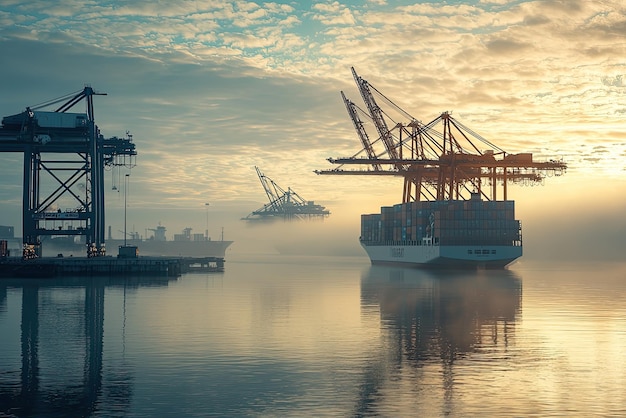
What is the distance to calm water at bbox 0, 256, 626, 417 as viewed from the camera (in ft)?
75.9

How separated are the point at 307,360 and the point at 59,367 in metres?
9.69

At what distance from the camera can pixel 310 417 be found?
21.5 meters

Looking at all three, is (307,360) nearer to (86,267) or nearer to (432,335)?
(432,335)

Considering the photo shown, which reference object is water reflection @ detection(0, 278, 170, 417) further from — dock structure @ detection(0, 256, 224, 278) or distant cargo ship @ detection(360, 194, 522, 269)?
distant cargo ship @ detection(360, 194, 522, 269)

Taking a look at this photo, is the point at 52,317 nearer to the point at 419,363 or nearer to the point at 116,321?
the point at 116,321

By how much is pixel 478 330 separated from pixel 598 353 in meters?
9.15

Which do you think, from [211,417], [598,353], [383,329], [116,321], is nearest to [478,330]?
[383,329]

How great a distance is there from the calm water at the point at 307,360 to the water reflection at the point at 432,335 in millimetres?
100

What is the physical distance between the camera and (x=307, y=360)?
31.3 meters

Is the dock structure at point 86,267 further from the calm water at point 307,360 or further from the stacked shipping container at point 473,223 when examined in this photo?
the stacked shipping container at point 473,223

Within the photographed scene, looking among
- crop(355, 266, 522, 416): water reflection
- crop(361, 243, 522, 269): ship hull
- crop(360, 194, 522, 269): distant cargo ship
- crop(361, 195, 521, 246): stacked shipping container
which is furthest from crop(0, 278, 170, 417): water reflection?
crop(361, 195, 521, 246): stacked shipping container

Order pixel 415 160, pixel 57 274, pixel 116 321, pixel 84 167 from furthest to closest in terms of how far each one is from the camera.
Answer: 1. pixel 415 160
2. pixel 84 167
3. pixel 57 274
4. pixel 116 321

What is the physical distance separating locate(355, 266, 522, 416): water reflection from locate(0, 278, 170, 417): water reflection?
27.4ft

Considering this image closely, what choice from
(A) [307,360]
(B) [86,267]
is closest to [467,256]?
(B) [86,267]
